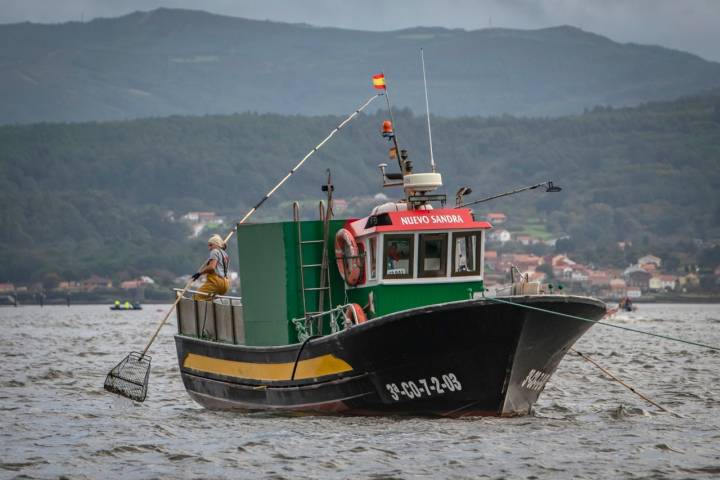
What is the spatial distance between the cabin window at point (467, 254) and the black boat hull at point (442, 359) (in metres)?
2.18

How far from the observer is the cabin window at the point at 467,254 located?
2592 cm

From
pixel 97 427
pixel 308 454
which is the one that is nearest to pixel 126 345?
pixel 97 427

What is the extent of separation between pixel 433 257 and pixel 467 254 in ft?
2.13

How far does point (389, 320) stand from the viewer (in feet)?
77.2

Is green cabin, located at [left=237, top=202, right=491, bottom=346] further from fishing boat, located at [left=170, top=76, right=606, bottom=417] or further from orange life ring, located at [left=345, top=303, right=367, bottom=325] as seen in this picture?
orange life ring, located at [left=345, top=303, right=367, bottom=325]

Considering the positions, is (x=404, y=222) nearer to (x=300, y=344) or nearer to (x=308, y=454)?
(x=300, y=344)

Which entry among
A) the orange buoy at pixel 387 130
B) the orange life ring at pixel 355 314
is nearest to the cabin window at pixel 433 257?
the orange life ring at pixel 355 314

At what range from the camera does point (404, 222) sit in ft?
84.0

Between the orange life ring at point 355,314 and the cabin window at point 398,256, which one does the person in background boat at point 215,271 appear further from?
the cabin window at point 398,256

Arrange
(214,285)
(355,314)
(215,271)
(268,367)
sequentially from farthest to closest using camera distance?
(214,285) → (215,271) → (268,367) → (355,314)

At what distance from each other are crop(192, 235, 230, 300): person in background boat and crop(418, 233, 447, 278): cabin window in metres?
4.35

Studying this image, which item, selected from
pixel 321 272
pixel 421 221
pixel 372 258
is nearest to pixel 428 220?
pixel 421 221

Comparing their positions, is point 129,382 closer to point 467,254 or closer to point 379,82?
point 379,82

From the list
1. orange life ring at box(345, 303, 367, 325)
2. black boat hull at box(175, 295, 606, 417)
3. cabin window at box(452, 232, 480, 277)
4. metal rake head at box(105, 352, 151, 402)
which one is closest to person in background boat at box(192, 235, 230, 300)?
metal rake head at box(105, 352, 151, 402)
